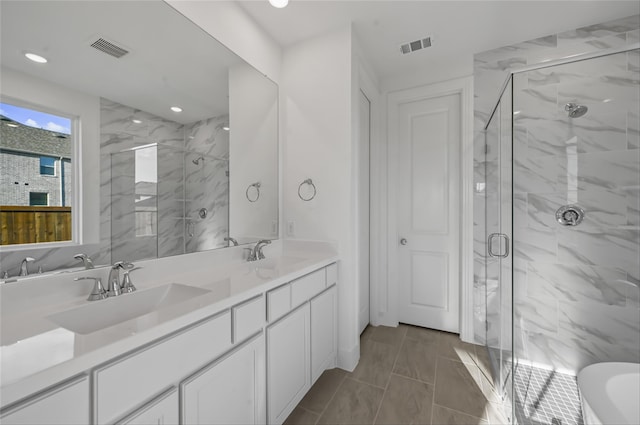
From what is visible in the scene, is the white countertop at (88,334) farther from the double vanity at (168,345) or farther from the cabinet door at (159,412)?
the cabinet door at (159,412)

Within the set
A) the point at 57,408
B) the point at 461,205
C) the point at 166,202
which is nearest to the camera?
the point at 57,408

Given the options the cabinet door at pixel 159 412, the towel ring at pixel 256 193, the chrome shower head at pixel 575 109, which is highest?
the chrome shower head at pixel 575 109

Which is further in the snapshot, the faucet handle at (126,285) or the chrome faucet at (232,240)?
the chrome faucet at (232,240)

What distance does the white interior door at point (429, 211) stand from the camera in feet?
8.47

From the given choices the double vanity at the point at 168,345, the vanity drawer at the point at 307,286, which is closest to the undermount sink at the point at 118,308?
the double vanity at the point at 168,345

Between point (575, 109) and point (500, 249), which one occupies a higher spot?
point (575, 109)

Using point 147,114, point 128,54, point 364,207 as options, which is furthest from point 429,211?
point 128,54

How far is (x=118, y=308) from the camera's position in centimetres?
105

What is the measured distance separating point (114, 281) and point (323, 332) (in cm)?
126

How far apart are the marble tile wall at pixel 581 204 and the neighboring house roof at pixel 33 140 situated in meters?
2.34

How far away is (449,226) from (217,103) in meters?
2.31

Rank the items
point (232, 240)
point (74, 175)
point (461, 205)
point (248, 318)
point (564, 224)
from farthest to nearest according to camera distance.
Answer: point (461, 205) → point (564, 224) → point (232, 240) → point (248, 318) → point (74, 175)

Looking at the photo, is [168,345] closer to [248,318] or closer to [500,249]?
[248,318]

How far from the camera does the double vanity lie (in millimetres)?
618
